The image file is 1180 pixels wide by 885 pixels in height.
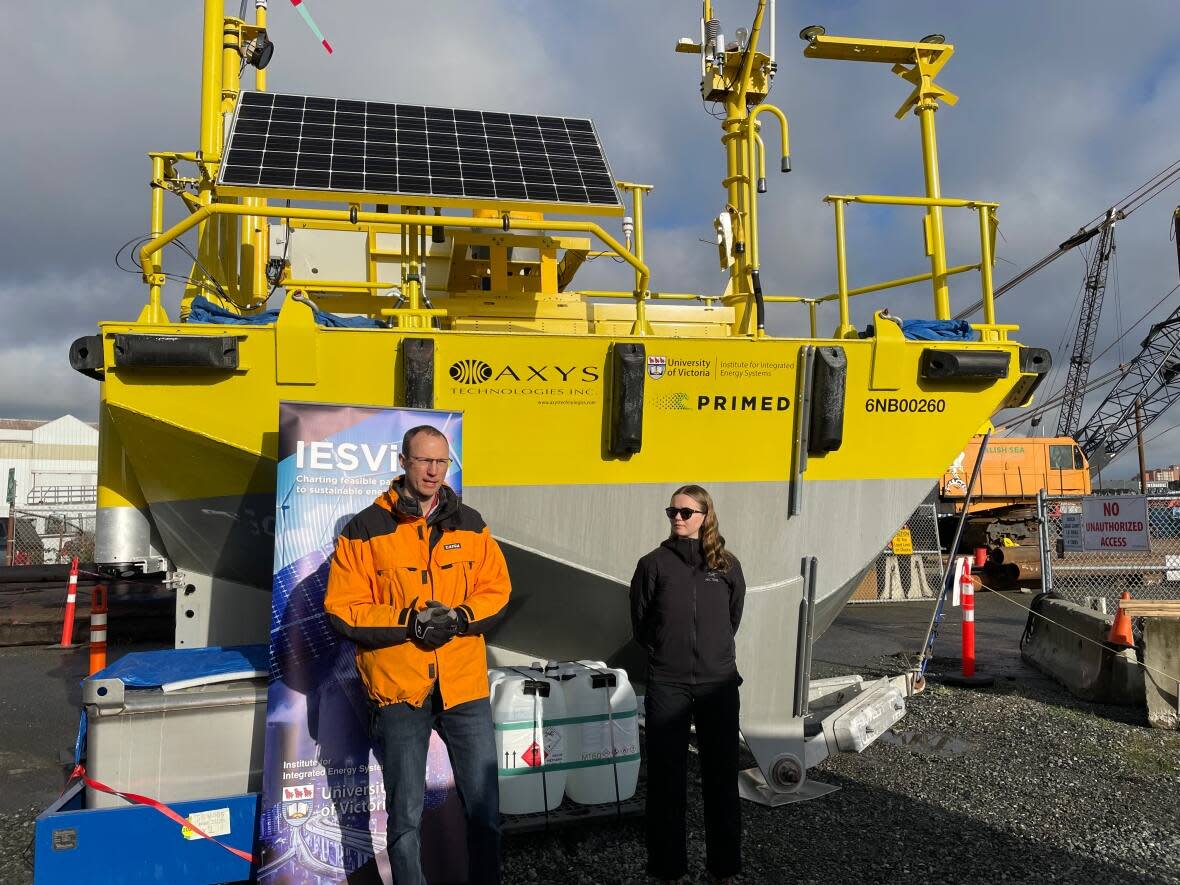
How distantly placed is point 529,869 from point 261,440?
7.67 ft

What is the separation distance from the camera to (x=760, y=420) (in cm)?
450

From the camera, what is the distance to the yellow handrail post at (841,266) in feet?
15.1

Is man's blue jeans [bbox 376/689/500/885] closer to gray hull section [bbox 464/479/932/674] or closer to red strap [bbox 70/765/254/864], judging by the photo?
red strap [bbox 70/765/254/864]

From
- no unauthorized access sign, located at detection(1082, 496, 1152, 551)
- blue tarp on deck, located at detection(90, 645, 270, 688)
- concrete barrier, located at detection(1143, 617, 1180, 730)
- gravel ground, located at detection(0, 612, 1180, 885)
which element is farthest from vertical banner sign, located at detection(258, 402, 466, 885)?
no unauthorized access sign, located at detection(1082, 496, 1152, 551)

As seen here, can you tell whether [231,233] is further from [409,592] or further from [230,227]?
[409,592]

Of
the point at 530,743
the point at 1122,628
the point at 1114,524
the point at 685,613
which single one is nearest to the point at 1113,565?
the point at 1114,524

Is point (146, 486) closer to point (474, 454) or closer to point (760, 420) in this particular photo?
point (474, 454)

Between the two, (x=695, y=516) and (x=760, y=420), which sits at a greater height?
(x=760, y=420)

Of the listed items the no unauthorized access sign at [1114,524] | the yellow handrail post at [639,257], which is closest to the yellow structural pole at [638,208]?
the yellow handrail post at [639,257]

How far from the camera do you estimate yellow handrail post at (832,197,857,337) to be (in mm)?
4613

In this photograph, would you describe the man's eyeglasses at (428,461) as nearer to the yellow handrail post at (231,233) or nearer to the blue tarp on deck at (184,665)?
the blue tarp on deck at (184,665)

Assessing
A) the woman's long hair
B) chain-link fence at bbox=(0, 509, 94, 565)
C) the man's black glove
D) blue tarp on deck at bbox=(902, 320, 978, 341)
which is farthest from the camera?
chain-link fence at bbox=(0, 509, 94, 565)

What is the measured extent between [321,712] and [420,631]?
95cm

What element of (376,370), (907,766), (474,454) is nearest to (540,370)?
(474,454)
